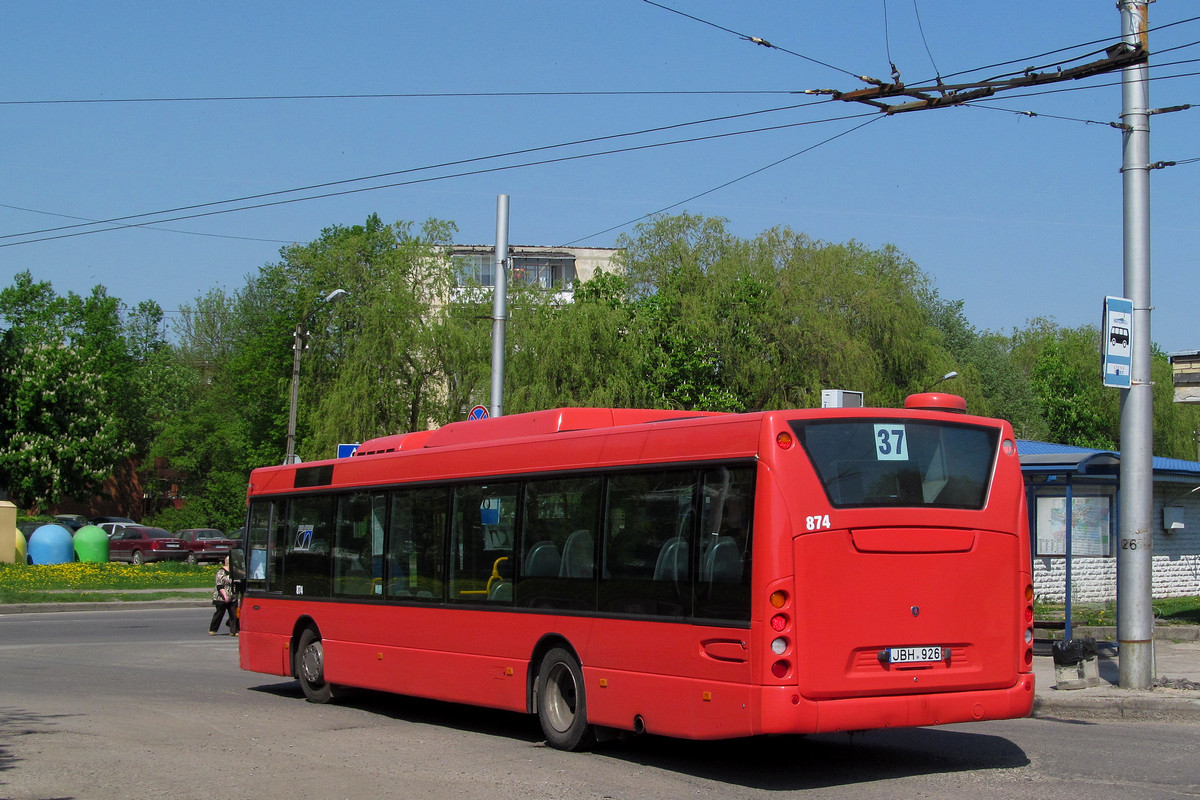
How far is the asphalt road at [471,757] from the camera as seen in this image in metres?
8.23

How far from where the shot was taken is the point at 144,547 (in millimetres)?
53031

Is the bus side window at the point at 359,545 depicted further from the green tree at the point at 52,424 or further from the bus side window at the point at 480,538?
the green tree at the point at 52,424

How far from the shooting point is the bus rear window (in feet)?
28.0

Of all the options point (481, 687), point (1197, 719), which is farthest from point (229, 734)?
point (1197, 719)

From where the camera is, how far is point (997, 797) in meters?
7.77

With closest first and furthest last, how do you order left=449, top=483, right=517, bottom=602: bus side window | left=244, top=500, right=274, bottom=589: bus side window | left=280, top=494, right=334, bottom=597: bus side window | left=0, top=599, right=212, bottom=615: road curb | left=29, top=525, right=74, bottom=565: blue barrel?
1. left=449, top=483, right=517, bottom=602: bus side window
2. left=280, top=494, right=334, bottom=597: bus side window
3. left=244, top=500, right=274, bottom=589: bus side window
4. left=0, top=599, right=212, bottom=615: road curb
5. left=29, top=525, right=74, bottom=565: blue barrel

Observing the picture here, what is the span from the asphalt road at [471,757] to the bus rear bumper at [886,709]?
1.35 ft

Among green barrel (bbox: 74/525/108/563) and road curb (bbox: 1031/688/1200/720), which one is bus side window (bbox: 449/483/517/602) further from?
green barrel (bbox: 74/525/108/563)

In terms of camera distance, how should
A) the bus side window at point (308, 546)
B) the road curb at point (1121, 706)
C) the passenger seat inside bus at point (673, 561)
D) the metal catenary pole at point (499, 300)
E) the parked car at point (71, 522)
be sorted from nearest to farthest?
the passenger seat inside bus at point (673, 561)
the road curb at point (1121, 706)
the bus side window at point (308, 546)
the metal catenary pole at point (499, 300)
the parked car at point (71, 522)

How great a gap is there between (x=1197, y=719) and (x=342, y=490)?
8.91 meters

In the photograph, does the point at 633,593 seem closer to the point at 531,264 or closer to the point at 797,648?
the point at 797,648

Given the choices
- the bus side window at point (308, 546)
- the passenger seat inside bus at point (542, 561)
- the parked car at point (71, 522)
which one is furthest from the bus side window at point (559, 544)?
the parked car at point (71, 522)

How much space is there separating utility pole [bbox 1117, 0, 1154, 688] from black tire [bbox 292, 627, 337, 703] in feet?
27.8

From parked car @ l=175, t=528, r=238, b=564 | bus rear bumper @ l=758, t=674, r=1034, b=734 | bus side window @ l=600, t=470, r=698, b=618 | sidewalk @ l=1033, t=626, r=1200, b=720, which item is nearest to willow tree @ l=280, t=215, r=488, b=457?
parked car @ l=175, t=528, r=238, b=564
